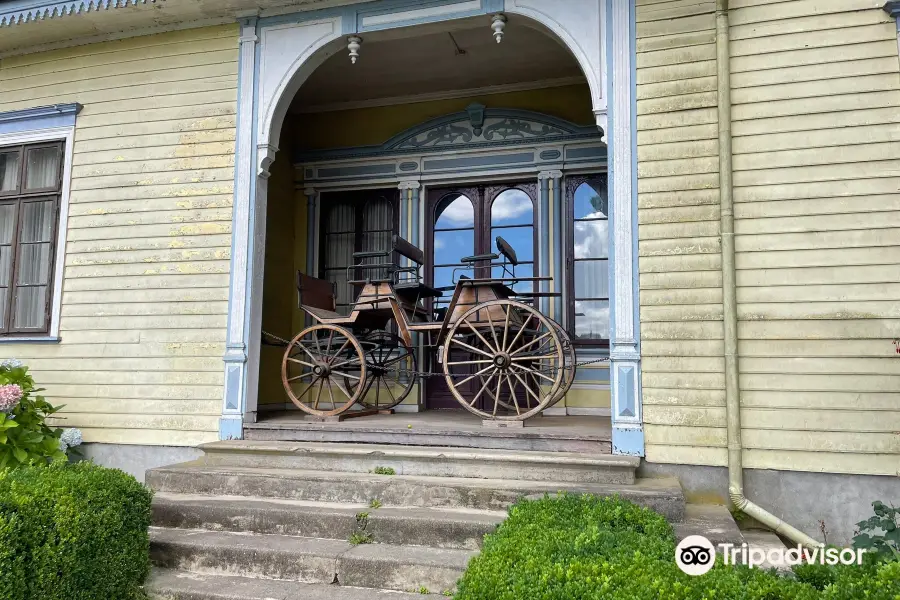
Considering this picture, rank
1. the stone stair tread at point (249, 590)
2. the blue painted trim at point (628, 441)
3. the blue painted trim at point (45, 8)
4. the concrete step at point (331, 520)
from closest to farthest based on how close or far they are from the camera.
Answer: the stone stair tread at point (249, 590) → the concrete step at point (331, 520) → the blue painted trim at point (628, 441) → the blue painted trim at point (45, 8)

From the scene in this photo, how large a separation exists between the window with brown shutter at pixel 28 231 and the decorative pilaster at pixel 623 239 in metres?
4.88

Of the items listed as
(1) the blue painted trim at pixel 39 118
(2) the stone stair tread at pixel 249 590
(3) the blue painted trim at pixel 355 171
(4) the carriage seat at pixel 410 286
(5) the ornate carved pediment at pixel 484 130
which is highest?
(5) the ornate carved pediment at pixel 484 130

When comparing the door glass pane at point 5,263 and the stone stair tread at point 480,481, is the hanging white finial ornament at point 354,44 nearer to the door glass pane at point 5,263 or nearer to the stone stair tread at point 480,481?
the stone stair tread at point 480,481

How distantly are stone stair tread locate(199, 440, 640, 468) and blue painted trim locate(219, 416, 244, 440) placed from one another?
0.13m

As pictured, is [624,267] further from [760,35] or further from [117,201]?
[117,201]

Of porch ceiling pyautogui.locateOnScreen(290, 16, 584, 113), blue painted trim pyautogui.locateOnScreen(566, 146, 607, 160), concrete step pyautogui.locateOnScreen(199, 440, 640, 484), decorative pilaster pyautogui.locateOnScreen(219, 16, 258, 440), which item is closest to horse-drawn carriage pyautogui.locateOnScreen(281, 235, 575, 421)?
decorative pilaster pyautogui.locateOnScreen(219, 16, 258, 440)

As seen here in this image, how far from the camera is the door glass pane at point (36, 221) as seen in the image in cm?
608

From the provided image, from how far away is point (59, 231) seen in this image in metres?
5.82

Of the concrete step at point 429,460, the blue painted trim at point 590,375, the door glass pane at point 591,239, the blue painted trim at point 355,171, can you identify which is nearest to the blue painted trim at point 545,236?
the door glass pane at point 591,239

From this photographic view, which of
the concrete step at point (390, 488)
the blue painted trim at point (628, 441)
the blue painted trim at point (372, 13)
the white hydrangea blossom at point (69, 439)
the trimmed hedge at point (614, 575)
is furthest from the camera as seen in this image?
the white hydrangea blossom at point (69, 439)

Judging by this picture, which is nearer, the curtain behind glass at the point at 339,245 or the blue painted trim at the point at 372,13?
the blue painted trim at the point at 372,13

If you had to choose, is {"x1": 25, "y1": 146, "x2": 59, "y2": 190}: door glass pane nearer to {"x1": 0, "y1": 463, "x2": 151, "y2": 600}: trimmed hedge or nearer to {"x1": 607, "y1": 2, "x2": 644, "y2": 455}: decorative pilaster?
{"x1": 0, "y1": 463, "x2": 151, "y2": 600}: trimmed hedge

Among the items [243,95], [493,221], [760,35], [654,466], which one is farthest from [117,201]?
[760,35]

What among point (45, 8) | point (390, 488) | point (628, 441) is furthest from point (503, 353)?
point (45, 8)
